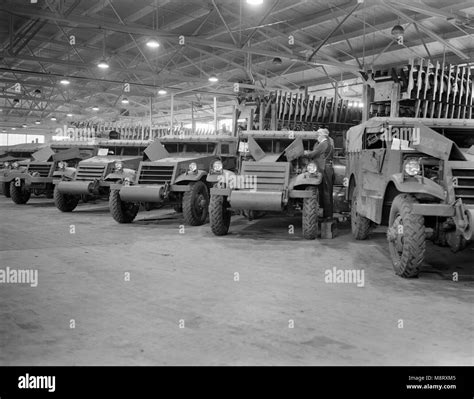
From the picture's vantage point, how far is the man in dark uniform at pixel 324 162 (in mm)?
8237

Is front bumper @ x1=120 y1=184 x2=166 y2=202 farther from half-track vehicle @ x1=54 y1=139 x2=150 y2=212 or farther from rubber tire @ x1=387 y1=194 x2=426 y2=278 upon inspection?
rubber tire @ x1=387 y1=194 x2=426 y2=278

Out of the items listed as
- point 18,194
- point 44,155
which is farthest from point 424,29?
point 18,194

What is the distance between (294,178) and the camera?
26.5 ft

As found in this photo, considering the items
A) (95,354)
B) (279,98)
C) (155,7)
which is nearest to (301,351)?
(95,354)

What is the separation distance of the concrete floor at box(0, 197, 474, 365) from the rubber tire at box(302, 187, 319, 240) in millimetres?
223

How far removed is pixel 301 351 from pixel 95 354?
1.28 m

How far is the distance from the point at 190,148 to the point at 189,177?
141 cm

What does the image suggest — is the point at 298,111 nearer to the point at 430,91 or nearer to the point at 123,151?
the point at 430,91

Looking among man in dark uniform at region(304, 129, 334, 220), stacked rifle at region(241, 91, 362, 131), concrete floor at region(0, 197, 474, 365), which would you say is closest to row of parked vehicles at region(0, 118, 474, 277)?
man in dark uniform at region(304, 129, 334, 220)

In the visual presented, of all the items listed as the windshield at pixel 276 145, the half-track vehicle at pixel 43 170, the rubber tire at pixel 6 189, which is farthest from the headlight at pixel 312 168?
the rubber tire at pixel 6 189

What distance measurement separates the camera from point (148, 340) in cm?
348

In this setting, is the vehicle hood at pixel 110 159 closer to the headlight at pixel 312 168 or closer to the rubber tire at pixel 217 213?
the rubber tire at pixel 217 213

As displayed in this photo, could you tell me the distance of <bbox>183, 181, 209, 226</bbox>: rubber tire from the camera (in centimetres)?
895

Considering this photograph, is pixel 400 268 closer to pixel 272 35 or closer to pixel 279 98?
pixel 279 98
